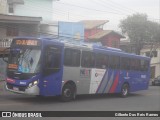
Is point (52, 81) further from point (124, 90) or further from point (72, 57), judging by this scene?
point (124, 90)

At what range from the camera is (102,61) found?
19.6 meters

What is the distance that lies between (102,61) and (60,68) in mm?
3933

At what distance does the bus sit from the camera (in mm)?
15344

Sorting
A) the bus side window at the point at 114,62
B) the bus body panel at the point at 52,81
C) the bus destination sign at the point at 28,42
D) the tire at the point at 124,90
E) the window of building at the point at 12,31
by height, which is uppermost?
the window of building at the point at 12,31

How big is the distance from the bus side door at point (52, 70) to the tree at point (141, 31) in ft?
99.8

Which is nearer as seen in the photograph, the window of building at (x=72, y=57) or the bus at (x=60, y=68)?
the bus at (x=60, y=68)

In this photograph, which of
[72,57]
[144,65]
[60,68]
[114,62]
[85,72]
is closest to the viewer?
[60,68]

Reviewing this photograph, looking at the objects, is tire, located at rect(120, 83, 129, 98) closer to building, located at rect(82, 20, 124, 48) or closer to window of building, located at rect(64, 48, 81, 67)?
window of building, located at rect(64, 48, 81, 67)

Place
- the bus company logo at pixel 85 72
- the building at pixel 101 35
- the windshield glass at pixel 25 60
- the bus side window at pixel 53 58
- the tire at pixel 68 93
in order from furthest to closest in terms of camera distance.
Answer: the building at pixel 101 35 < the bus company logo at pixel 85 72 < the tire at pixel 68 93 < the bus side window at pixel 53 58 < the windshield glass at pixel 25 60

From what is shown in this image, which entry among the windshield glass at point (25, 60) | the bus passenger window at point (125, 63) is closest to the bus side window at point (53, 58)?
the windshield glass at point (25, 60)

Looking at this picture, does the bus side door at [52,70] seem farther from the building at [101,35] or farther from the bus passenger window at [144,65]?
the building at [101,35]

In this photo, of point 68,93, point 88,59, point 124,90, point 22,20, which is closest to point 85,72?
point 88,59

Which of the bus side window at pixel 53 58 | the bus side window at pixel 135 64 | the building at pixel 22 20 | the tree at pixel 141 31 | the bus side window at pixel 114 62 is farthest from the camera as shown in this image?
the tree at pixel 141 31

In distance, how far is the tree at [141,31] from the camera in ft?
149
